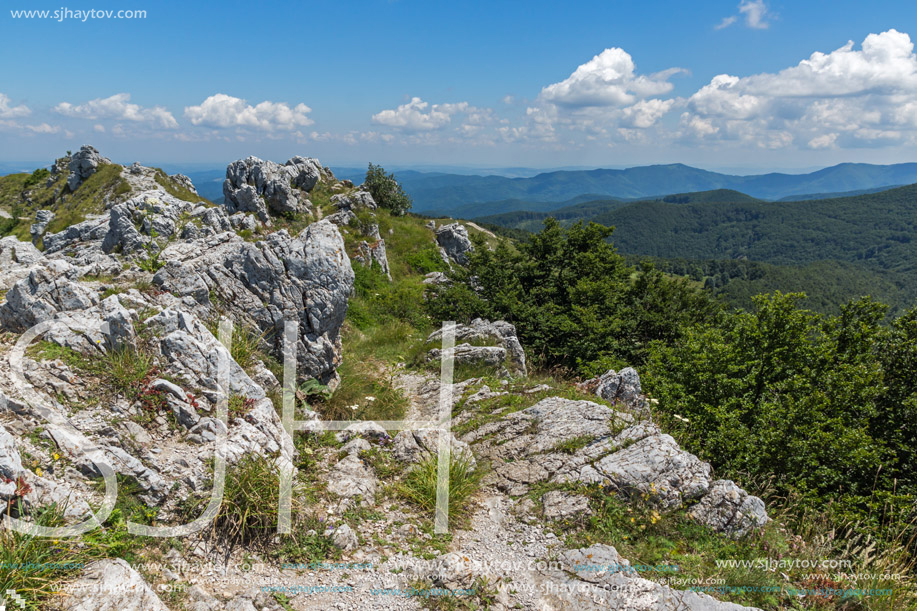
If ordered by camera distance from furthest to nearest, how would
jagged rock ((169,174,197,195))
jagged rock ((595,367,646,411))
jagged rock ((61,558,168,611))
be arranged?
jagged rock ((169,174,197,195)) → jagged rock ((595,367,646,411)) → jagged rock ((61,558,168,611))

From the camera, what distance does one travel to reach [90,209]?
51812 mm

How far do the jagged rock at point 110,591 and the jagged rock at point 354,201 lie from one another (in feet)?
104

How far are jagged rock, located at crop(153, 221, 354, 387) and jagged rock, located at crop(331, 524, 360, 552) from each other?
4.54m

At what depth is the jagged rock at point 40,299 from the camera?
7621 mm

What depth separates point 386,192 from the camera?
143 feet

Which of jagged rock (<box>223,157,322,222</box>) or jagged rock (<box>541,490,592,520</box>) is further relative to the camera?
jagged rock (<box>223,157,322,222</box>)

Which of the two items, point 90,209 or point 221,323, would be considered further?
point 90,209

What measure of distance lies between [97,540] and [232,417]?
2.49 meters

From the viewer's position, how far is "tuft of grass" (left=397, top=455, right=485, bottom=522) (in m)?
7.16

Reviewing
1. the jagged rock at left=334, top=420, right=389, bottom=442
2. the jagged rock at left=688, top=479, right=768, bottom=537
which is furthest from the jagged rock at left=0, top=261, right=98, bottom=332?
the jagged rock at left=688, top=479, right=768, bottom=537

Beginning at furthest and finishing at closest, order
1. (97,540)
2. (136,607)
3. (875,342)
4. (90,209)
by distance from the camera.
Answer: (90,209)
(875,342)
(97,540)
(136,607)

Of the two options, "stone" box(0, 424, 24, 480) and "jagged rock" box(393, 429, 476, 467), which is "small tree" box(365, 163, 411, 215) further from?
"stone" box(0, 424, 24, 480)

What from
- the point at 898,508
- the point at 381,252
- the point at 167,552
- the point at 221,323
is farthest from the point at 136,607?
the point at 381,252

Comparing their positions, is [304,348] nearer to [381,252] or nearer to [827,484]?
[827,484]
